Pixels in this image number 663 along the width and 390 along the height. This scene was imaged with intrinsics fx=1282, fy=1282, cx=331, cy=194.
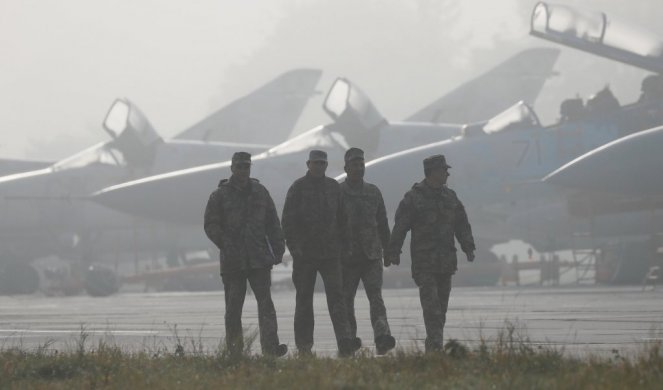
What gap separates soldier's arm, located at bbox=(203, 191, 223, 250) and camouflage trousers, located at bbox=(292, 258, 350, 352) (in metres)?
0.66

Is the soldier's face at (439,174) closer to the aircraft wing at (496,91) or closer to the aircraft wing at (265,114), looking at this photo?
the aircraft wing at (496,91)

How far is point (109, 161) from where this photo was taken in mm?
39719

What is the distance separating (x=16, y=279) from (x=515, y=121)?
1624cm

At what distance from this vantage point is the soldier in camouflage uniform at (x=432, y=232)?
394 inches

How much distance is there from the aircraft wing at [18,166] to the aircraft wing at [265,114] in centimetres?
537

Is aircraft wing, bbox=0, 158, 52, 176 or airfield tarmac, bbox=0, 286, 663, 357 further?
aircraft wing, bbox=0, 158, 52, 176

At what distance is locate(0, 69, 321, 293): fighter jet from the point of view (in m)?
38.3

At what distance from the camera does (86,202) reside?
A: 38688 mm

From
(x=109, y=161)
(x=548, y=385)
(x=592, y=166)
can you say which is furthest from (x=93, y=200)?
(x=548, y=385)

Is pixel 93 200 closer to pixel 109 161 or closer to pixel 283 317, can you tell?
pixel 109 161

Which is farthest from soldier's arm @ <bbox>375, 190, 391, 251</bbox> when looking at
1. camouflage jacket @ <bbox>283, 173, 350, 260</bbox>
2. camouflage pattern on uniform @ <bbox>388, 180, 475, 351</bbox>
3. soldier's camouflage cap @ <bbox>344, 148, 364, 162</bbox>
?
soldier's camouflage cap @ <bbox>344, 148, 364, 162</bbox>

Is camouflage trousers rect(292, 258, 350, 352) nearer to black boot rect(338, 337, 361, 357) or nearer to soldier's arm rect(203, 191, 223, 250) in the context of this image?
black boot rect(338, 337, 361, 357)

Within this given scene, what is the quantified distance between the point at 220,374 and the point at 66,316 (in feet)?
41.3

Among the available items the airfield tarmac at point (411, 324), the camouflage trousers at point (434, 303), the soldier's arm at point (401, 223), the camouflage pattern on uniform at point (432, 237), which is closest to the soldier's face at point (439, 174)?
the camouflage pattern on uniform at point (432, 237)
